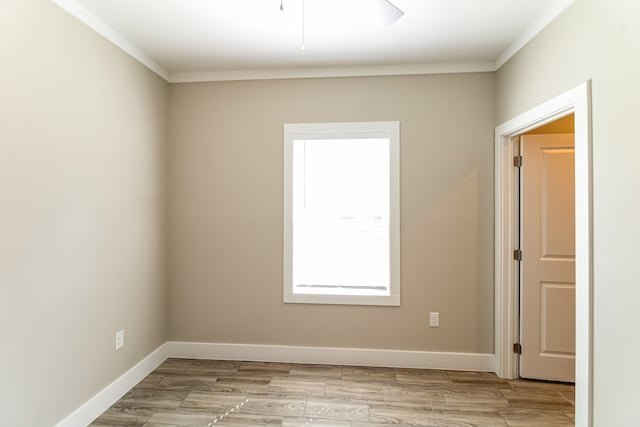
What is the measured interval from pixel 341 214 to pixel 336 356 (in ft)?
4.23

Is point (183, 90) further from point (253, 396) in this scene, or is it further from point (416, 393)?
point (416, 393)

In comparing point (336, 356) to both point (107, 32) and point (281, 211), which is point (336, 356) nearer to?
point (281, 211)

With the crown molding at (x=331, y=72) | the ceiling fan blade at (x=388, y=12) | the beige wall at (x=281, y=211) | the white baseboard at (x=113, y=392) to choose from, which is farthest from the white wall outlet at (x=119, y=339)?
the ceiling fan blade at (x=388, y=12)

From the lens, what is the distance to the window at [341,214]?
3.10 metres

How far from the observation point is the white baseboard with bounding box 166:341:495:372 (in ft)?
9.91

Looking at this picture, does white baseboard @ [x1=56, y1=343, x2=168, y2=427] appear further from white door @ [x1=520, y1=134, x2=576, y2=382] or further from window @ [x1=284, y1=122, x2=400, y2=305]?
white door @ [x1=520, y1=134, x2=576, y2=382]

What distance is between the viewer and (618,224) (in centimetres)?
164

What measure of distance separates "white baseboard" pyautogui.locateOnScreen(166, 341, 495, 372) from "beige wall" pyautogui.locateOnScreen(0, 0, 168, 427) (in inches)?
18.7

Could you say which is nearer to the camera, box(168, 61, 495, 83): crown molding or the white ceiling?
the white ceiling

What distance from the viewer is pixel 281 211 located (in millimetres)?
3160

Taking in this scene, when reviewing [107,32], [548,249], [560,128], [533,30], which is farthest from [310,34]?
[548,249]

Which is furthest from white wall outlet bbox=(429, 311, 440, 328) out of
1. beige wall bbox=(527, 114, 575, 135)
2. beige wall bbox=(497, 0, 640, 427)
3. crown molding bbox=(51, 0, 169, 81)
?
crown molding bbox=(51, 0, 169, 81)

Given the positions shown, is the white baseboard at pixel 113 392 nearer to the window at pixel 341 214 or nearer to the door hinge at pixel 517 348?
the window at pixel 341 214

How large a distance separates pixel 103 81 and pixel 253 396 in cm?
251
